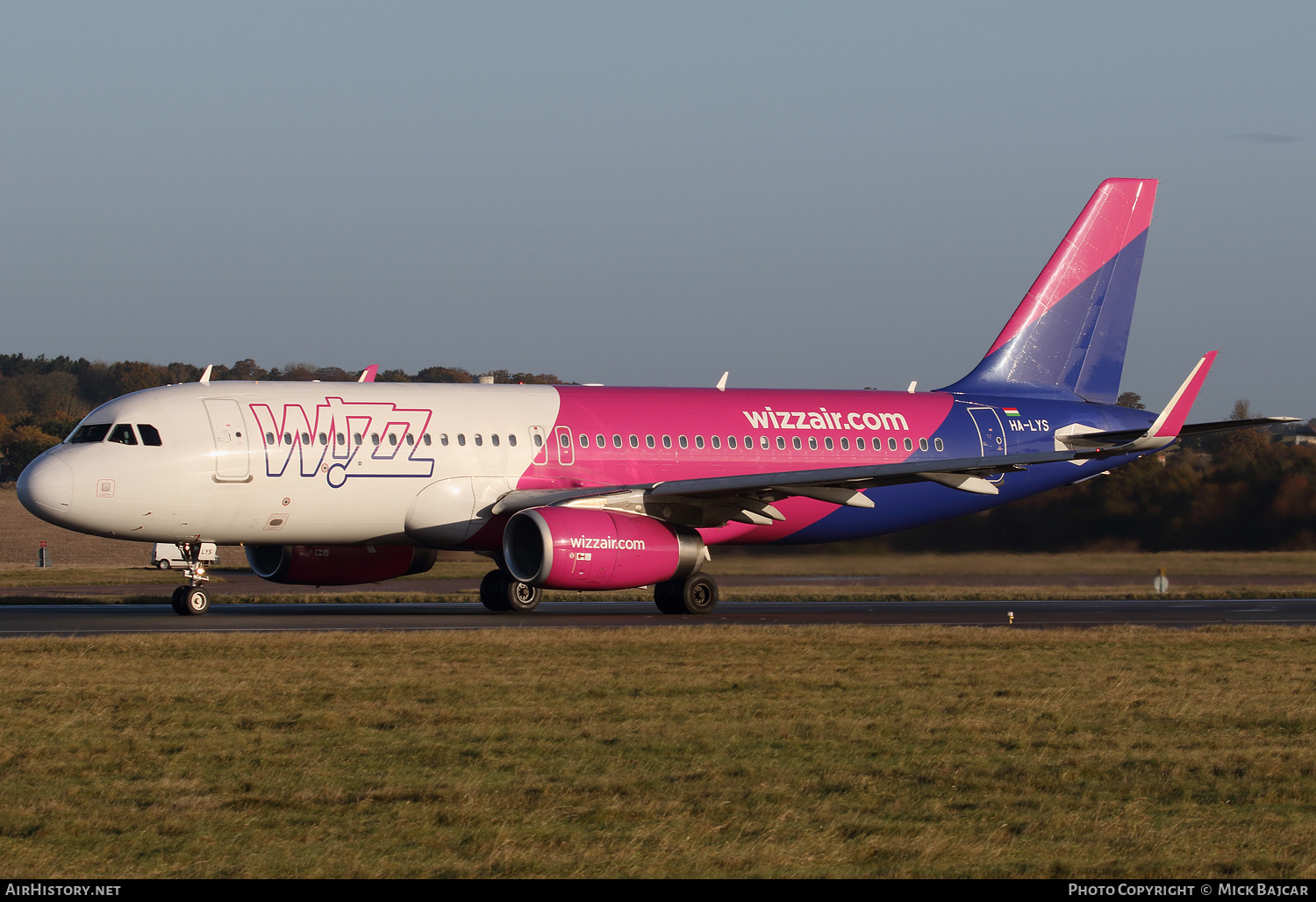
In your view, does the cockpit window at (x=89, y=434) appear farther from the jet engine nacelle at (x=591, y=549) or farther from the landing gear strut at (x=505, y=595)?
the landing gear strut at (x=505, y=595)

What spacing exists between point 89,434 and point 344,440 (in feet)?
12.7

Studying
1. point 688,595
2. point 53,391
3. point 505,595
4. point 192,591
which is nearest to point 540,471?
point 505,595

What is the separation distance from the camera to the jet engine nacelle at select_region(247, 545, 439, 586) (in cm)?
2489

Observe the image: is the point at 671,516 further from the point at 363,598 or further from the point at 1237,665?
the point at 1237,665

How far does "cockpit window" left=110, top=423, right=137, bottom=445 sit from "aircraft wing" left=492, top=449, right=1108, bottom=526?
583cm

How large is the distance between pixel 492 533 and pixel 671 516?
10.2ft

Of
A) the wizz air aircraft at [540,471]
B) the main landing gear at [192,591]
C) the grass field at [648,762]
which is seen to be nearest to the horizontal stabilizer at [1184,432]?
the wizz air aircraft at [540,471]

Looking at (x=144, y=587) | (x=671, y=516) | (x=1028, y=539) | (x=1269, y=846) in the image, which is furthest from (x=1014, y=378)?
(x=1269, y=846)

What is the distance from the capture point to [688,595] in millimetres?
24688

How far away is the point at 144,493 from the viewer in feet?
72.3

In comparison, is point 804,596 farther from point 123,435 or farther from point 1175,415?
point 123,435

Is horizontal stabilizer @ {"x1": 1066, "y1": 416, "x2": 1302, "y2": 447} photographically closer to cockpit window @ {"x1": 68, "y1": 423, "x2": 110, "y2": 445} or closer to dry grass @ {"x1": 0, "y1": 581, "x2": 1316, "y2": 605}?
dry grass @ {"x1": 0, "y1": 581, "x2": 1316, "y2": 605}

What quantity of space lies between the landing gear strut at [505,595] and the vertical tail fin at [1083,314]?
10.5m

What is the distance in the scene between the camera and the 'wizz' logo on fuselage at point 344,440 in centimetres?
2294
